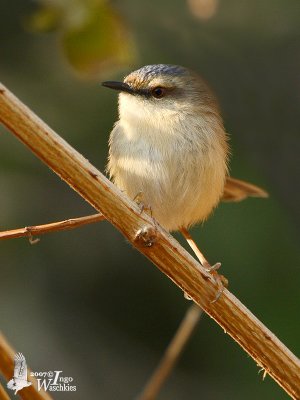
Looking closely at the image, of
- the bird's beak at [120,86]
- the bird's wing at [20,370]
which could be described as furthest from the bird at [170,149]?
the bird's wing at [20,370]

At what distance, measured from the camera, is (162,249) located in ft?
4.00

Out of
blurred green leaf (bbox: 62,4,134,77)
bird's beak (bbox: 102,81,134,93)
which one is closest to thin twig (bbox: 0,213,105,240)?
blurred green leaf (bbox: 62,4,134,77)

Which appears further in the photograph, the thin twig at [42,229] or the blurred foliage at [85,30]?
the blurred foliage at [85,30]

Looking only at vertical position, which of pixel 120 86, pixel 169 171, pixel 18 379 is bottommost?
pixel 18 379

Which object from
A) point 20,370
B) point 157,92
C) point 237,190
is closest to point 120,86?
point 157,92

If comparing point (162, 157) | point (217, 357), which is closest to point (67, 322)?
point (217, 357)

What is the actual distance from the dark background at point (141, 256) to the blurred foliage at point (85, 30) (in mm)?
1008

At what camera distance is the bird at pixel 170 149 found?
1.85 m

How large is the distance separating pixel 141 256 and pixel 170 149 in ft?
2.76

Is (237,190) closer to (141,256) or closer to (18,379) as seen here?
(141,256)

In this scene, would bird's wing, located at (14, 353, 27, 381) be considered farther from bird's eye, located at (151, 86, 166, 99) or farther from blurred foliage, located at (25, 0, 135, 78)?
bird's eye, located at (151, 86, 166, 99)

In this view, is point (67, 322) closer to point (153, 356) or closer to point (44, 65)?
point (153, 356)

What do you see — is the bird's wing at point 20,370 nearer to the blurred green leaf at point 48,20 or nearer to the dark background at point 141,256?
the blurred green leaf at point 48,20

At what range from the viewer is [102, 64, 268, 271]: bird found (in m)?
1.85
